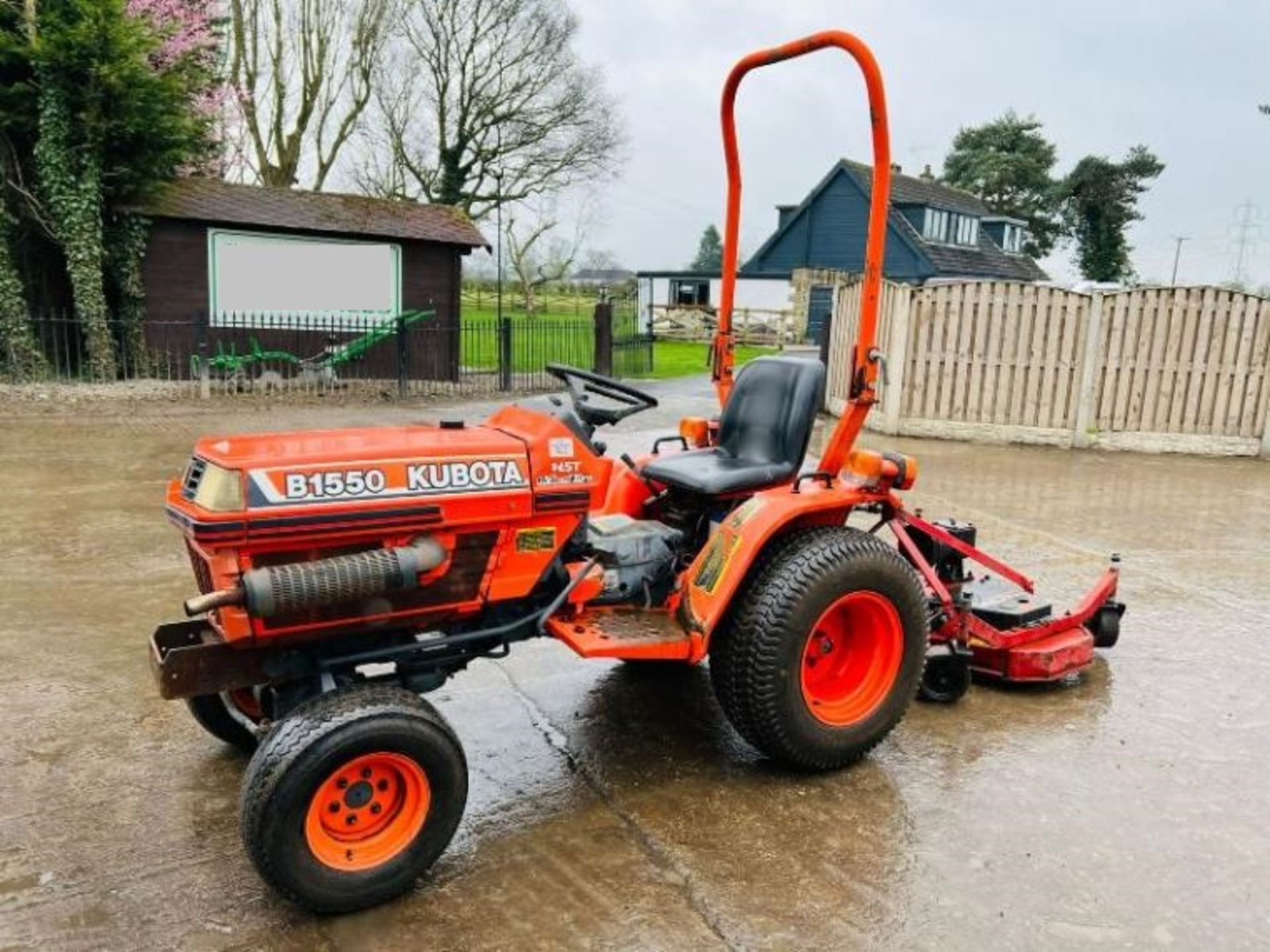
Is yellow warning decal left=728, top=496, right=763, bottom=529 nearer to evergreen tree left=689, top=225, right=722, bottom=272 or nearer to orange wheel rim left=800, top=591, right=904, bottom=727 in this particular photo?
orange wheel rim left=800, top=591, right=904, bottom=727

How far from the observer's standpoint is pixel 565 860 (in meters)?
2.78

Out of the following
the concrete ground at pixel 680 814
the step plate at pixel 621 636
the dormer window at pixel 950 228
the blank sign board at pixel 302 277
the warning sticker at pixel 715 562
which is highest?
the dormer window at pixel 950 228

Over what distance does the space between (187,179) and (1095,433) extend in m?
13.0

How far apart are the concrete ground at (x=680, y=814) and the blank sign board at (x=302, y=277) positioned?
1071 centimetres

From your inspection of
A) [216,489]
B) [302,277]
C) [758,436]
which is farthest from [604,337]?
[216,489]

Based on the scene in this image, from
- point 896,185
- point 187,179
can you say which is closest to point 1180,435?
point 187,179

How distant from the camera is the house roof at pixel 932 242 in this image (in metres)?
33.5

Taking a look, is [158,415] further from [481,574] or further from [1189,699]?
[1189,699]

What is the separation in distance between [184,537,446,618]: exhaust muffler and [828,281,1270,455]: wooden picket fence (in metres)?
7.91

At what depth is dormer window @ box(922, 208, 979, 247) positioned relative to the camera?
113 ft

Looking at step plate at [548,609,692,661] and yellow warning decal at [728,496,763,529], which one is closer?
step plate at [548,609,692,661]

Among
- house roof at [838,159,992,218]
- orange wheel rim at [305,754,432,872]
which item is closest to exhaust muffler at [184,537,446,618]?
orange wheel rim at [305,754,432,872]

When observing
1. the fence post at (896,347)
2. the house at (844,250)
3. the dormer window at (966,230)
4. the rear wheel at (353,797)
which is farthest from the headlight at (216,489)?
the dormer window at (966,230)

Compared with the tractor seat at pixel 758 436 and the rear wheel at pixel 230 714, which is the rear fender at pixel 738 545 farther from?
the rear wheel at pixel 230 714
